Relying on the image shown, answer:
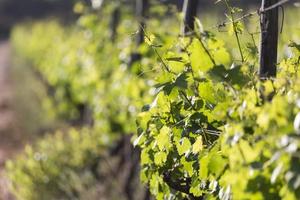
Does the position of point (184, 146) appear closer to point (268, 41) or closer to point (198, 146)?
point (198, 146)

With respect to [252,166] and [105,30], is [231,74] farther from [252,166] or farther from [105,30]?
[105,30]

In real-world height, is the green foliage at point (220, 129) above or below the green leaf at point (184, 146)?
above

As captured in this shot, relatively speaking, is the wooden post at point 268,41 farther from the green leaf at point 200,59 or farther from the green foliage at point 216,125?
the green leaf at point 200,59

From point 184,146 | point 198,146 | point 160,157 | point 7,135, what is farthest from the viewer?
point 7,135

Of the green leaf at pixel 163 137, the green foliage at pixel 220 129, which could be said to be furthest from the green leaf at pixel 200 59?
the green leaf at pixel 163 137

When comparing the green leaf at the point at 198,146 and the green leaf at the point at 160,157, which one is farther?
the green leaf at the point at 160,157

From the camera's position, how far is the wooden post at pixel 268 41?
2230 mm

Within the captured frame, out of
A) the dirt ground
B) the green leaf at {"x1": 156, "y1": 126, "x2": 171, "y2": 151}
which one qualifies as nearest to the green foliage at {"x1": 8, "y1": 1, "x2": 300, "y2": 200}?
the green leaf at {"x1": 156, "y1": 126, "x2": 171, "y2": 151}

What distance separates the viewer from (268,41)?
2.26m

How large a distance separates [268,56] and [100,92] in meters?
4.58

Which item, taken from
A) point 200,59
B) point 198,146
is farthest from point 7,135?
point 200,59

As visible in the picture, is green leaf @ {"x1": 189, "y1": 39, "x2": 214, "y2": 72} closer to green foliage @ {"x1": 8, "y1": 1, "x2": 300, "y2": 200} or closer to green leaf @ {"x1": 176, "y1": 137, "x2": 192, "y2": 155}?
green foliage @ {"x1": 8, "y1": 1, "x2": 300, "y2": 200}

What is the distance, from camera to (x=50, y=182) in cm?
558

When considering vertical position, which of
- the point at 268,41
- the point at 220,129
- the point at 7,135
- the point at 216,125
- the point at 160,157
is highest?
the point at 268,41
